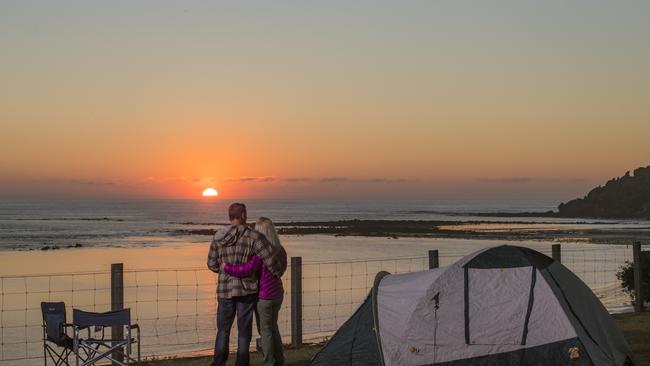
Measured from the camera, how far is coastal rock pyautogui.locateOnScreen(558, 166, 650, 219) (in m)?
103

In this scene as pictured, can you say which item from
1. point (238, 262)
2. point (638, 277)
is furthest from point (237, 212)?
point (638, 277)

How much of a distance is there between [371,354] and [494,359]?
4.77ft

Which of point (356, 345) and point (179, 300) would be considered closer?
point (356, 345)

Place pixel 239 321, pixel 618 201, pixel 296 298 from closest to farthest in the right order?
pixel 239 321
pixel 296 298
pixel 618 201

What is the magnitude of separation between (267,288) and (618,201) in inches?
4139

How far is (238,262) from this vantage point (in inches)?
403

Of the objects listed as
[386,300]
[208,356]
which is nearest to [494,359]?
[386,300]

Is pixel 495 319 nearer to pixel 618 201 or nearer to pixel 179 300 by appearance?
pixel 179 300

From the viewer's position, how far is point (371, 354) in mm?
10625

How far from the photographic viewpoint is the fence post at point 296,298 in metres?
13.4

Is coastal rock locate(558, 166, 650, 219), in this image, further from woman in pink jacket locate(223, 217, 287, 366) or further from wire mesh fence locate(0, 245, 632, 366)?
woman in pink jacket locate(223, 217, 287, 366)

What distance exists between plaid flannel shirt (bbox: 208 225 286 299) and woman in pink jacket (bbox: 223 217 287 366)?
0.06 meters

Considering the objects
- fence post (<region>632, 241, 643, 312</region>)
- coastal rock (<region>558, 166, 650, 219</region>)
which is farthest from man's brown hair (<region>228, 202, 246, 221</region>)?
coastal rock (<region>558, 166, 650, 219</region>)

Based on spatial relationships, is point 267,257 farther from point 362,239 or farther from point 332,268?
point 362,239
